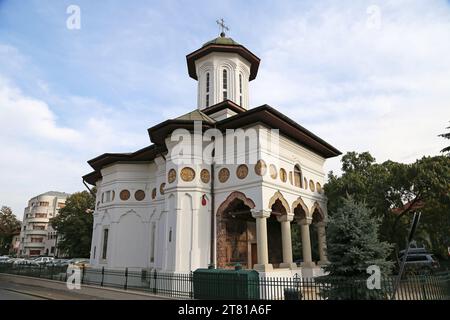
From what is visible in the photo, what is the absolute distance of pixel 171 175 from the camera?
1441 centimetres

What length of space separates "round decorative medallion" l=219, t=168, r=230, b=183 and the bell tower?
5.91 m

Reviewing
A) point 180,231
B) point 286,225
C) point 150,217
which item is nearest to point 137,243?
point 150,217

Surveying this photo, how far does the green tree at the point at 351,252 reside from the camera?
8.94 metres

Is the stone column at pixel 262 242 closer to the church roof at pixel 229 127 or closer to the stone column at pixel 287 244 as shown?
the stone column at pixel 287 244

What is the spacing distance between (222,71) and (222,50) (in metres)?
1.24

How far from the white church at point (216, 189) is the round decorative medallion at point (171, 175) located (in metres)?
0.05

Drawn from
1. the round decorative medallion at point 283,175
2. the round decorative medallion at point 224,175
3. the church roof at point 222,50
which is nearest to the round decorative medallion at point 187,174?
the round decorative medallion at point 224,175

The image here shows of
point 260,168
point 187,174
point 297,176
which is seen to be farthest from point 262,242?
point 297,176

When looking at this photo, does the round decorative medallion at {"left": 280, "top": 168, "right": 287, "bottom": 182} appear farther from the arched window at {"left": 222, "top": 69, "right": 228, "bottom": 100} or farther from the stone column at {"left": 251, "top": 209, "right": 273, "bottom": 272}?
the arched window at {"left": 222, "top": 69, "right": 228, "bottom": 100}

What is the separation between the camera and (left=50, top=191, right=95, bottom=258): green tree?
38.0 m
